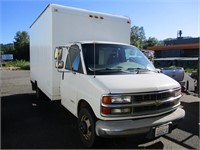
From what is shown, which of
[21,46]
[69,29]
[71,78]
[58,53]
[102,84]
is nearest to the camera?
[102,84]

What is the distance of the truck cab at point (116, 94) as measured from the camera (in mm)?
3793

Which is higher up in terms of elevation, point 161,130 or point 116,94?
point 116,94

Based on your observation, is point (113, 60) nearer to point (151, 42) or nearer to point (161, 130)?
point (161, 130)

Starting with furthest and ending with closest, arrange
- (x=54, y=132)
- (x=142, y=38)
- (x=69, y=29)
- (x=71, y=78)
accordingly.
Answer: (x=142, y=38), (x=69, y=29), (x=54, y=132), (x=71, y=78)

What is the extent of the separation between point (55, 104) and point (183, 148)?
4942 mm

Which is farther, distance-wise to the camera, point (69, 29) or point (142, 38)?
point (142, 38)

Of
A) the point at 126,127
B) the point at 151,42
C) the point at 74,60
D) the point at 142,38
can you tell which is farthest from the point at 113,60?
the point at 142,38

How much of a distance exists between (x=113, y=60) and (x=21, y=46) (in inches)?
2999

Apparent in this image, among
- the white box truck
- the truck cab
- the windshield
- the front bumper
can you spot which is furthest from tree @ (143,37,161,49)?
the front bumper

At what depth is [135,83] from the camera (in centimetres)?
400

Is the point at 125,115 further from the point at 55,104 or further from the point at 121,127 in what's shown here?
the point at 55,104

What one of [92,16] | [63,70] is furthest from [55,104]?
[92,16]

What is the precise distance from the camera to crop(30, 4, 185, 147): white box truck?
381cm

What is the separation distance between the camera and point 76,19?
20.6 feet
